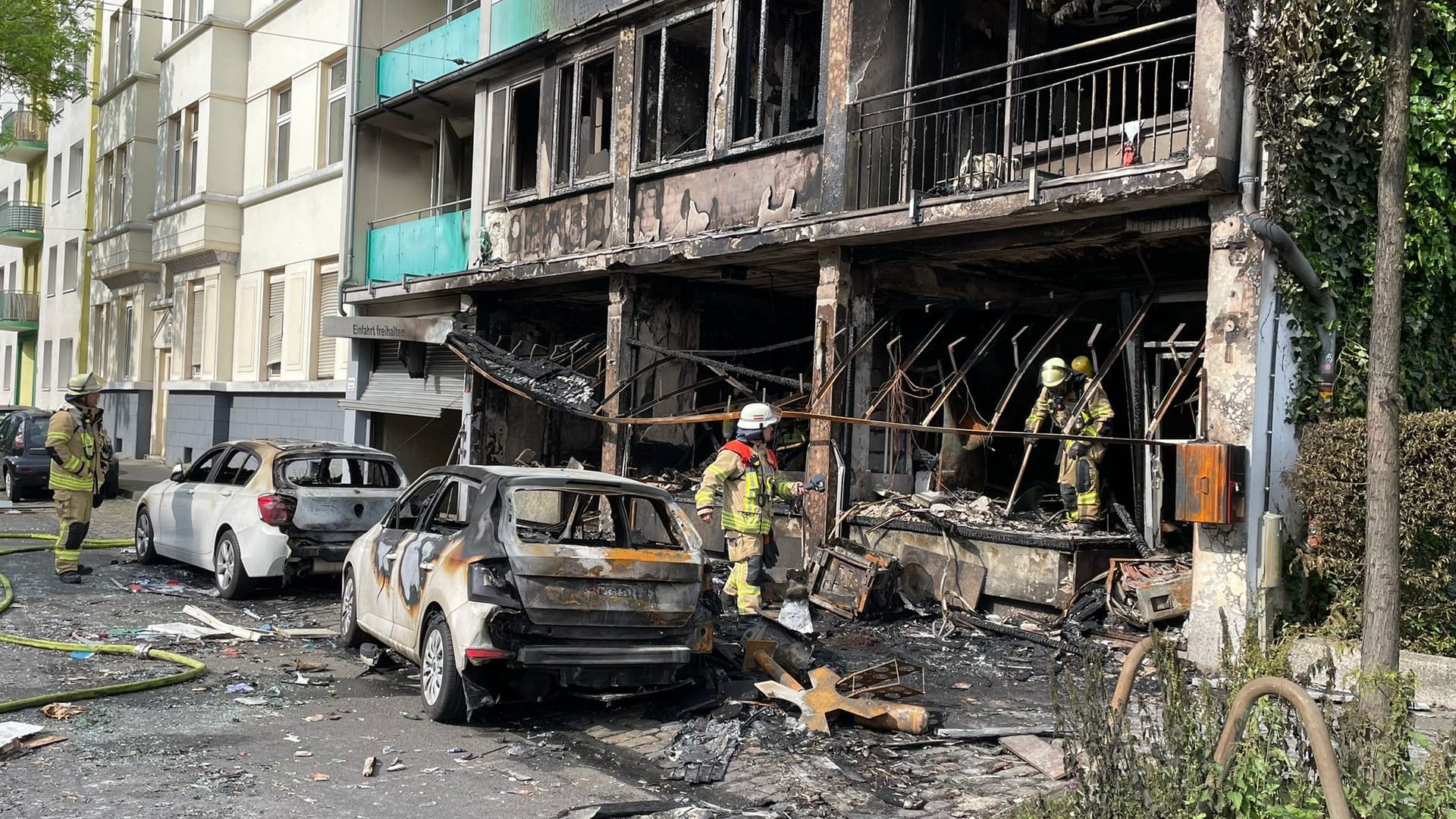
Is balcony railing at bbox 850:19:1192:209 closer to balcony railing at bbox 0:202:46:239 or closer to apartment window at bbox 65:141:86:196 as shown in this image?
apartment window at bbox 65:141:86:196

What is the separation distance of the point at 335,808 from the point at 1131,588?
6.40m

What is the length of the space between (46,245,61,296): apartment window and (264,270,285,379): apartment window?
16.7 meters

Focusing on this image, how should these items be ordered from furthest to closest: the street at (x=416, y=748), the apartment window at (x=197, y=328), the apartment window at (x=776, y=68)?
the apartment window at (x=197, y=328) < the apartment window at (x=776, y=68) < the street at (x=416, y=748)

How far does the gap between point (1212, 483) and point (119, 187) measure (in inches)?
1167

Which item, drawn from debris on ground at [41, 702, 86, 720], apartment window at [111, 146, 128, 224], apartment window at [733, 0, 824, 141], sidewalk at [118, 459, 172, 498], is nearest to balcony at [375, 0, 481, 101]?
apartment window at [733, 0, 824, 141]

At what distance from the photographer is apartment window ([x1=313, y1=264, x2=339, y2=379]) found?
67.3ft

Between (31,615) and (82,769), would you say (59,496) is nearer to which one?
(31,615)

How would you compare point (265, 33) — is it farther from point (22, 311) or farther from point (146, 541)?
point (22, 311)

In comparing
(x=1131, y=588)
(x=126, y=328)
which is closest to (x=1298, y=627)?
(x=1131, y=588)

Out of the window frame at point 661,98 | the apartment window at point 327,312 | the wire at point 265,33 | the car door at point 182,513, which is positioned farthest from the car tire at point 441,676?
the apartment window at point 327,312

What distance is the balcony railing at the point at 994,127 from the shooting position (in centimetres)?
1046

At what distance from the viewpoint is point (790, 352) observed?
16047mm

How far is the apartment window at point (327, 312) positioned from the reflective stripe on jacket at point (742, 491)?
44.3ft

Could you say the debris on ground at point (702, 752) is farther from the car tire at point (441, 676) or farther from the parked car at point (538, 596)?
the car tire at point (441, 676)
